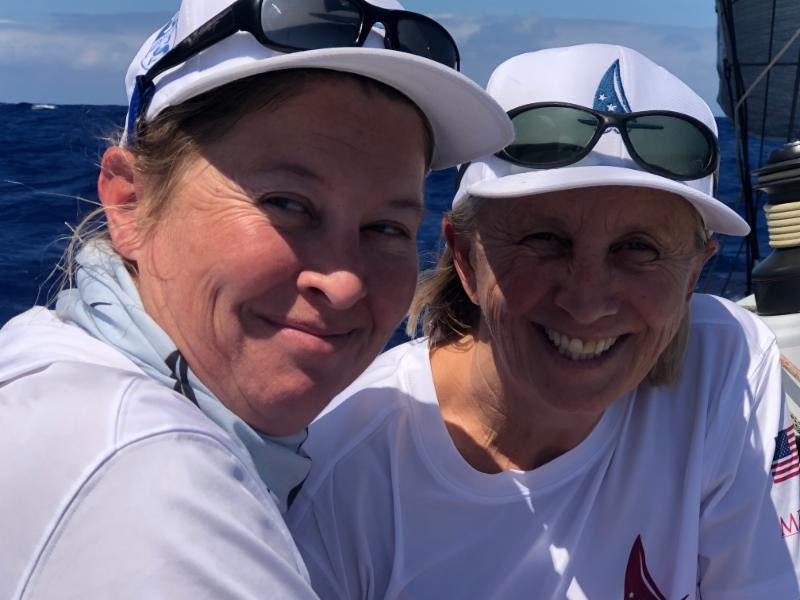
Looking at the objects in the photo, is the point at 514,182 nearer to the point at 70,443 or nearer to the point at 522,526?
the point at 522,526

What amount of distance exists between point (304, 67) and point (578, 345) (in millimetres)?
933

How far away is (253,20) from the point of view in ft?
4.12

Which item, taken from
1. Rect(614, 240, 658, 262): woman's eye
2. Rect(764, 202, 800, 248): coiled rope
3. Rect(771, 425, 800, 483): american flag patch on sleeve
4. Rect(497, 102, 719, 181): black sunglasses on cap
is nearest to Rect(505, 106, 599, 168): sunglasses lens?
Rect(497, 102, 719, 181): black sunglasses on cap

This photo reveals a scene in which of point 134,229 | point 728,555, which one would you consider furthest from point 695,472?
point 134,229

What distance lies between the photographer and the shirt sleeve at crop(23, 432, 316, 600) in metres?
0.90

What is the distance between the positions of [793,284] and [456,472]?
91.5 inches

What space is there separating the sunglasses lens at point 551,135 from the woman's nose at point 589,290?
23 cm

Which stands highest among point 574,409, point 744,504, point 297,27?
point 297,27

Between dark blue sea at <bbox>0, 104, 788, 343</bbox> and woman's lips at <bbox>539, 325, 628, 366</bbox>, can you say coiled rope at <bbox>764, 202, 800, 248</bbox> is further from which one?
woman's lips at <bbox>539, 325, 628, 366</bbox>

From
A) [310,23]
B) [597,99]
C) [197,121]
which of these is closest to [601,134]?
[597,99]

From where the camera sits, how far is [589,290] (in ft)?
6.08

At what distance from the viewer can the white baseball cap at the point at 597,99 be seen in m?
1.79

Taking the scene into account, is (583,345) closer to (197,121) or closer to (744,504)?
(744,504)

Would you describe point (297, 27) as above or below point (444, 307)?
above
